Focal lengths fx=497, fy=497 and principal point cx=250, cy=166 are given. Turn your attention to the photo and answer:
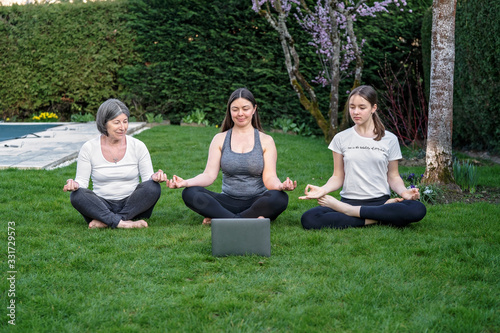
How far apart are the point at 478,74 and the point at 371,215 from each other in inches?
196

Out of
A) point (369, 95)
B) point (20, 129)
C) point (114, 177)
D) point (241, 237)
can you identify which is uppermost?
point (369, 95)

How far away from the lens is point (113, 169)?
160 inches

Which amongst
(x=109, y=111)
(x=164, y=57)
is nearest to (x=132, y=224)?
(x=109, y=111)

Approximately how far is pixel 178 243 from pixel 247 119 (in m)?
1.19

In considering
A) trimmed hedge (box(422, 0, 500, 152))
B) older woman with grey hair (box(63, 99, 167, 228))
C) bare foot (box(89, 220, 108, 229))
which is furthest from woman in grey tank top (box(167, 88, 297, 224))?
trimmed hedge (box(422, 0, 500, 152))

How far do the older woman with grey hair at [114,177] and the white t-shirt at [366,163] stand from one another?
1490 mm

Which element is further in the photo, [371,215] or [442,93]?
[442,93]

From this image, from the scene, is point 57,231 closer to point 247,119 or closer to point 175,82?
point 247,119

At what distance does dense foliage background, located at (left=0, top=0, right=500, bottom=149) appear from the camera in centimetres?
1155

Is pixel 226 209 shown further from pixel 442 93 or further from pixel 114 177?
pixel 442 93

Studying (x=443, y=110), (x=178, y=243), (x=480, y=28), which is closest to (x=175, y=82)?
(x=480, y=28)

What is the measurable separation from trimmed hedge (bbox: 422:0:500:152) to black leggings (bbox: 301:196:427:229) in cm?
438

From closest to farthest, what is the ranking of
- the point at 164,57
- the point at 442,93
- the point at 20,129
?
the point at 442,93 → the point at 20,129 → the point at 164,57

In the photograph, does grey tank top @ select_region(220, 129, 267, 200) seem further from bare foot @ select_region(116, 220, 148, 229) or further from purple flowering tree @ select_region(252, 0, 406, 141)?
purple flowering tree @ select_region(252, 0, 406, 141)
